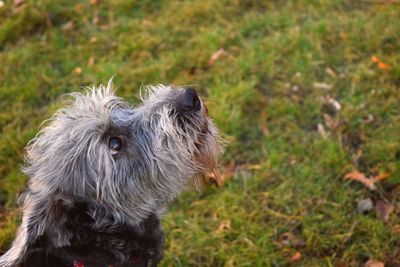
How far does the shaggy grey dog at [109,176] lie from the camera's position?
311 cm

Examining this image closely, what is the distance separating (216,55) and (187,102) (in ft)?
9.65

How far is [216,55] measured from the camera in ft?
20.6

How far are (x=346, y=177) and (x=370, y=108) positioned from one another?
89cm

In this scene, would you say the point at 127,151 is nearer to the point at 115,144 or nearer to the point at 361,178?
the point at 115,144

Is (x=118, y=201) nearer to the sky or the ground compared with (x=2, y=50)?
nearer to the sky

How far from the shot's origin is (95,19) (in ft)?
23.5

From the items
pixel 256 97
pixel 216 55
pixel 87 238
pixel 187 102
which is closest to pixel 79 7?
pixel 216 55

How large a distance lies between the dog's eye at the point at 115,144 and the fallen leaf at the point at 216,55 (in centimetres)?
303

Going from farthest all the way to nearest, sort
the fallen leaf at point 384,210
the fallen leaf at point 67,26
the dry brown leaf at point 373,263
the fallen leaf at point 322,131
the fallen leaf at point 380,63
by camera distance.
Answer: the fallen leaf at point 67,26 → the fallen leaf at point 380,63 → the fallen leaf at point 322,131 → the fallen leaf at point 384,210 → the dry brown leaf at point 373,263

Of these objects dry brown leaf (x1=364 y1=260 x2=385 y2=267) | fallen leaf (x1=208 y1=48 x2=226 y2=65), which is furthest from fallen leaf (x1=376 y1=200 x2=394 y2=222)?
fallen leaf (x1=208 y1=48 x2=226 y2=65)

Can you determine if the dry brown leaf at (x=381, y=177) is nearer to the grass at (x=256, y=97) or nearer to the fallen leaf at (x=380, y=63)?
the grass at (x=256, y=97)

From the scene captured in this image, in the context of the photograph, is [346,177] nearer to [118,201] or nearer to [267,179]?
[267,179]

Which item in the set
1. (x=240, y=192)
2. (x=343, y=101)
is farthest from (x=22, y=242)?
(x=343, y=101)

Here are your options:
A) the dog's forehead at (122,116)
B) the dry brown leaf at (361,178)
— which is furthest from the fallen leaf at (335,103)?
the dog's forehead at (122,116)
